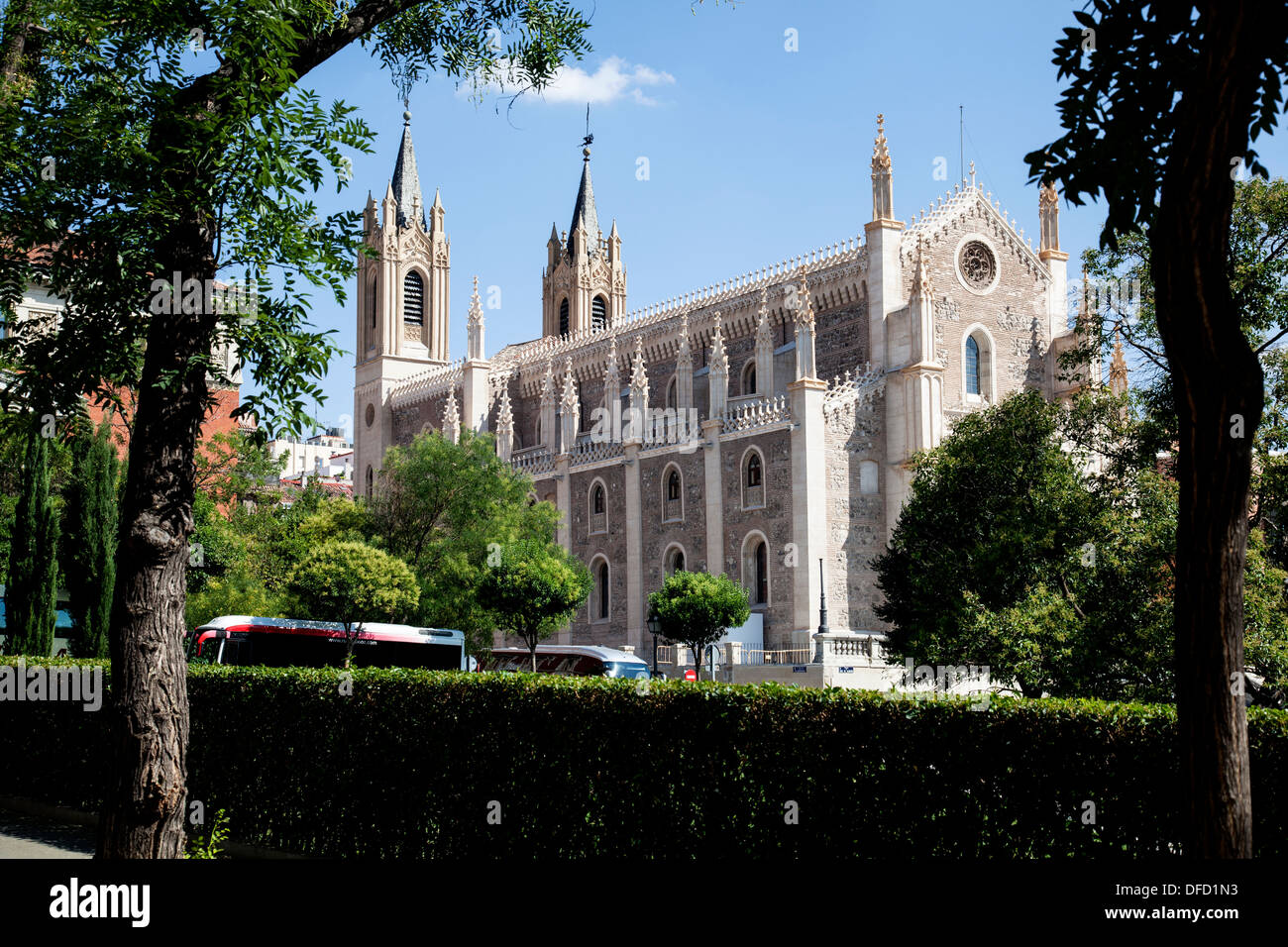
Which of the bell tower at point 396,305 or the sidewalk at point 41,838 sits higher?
the bell tower at point 396,305

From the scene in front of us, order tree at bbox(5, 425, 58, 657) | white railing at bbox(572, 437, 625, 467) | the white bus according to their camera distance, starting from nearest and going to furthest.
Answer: tree at bbox(5, 425, 58, 657)
the white bus
white railing at bbox(572, 437, 625, 467)

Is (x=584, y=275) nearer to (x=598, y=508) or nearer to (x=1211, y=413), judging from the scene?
(x=598, y=508)

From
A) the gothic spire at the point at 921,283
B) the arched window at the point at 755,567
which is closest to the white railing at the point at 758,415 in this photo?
the arched window at the point at 755,567

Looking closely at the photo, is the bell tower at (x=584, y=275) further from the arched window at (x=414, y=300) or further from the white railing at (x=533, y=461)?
the white railing at (x=533, y=461)

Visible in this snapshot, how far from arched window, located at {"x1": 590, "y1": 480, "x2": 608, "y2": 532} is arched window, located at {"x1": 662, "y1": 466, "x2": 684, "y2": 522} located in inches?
129

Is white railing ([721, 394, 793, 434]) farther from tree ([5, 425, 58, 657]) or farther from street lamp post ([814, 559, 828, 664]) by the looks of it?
tree ([5, 425, 58, 657])

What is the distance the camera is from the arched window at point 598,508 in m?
45.5

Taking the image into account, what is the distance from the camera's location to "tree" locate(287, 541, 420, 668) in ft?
95.9

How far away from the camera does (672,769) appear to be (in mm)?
9328

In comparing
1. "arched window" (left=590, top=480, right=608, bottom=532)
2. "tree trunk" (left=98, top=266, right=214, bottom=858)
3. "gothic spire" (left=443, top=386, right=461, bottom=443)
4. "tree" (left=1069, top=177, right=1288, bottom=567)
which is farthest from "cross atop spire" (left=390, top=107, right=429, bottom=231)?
"tree trunk" (left=98, top=266, right=214, bottom=858)

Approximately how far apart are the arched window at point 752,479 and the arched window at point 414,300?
1154 inches

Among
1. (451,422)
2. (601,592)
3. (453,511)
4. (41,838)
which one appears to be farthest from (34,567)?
(451,422)
